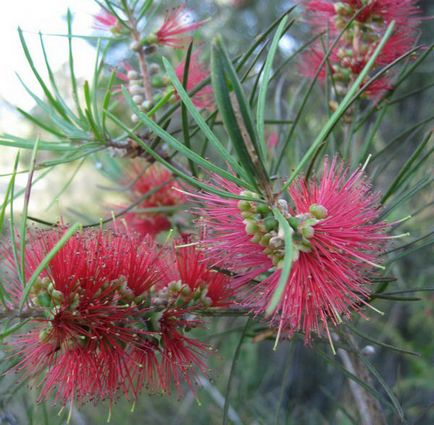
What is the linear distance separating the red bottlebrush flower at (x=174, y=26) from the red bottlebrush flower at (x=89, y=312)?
1.38 ft

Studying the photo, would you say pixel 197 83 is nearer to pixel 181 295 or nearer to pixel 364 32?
pixel 364 32

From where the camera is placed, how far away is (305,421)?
4.78 ft

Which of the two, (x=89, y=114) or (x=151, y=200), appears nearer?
(x=89, y=114)

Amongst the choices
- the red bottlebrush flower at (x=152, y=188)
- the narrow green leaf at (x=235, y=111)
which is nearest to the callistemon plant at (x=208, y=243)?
the narrow green leaf at (x=235, y=111)

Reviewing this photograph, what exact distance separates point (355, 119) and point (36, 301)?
565 millimetres

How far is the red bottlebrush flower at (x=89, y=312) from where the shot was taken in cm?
62

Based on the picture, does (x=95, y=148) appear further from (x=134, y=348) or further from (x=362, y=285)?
(x=362, y=285)

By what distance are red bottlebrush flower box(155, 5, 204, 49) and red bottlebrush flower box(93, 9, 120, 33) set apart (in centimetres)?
9

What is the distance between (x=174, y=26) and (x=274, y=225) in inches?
20.9

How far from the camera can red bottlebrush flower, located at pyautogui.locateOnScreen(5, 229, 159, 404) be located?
624 mm

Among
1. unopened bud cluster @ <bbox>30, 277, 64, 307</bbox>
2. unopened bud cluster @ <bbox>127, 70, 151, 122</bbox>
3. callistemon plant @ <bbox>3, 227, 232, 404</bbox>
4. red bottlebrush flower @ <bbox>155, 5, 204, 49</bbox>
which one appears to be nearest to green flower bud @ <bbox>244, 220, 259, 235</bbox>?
callistemon plant @ <bbox>3, 227, 232, 404</bbox>

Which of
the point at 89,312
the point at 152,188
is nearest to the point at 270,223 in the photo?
the point at 89,312

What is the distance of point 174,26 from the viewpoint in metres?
0.91

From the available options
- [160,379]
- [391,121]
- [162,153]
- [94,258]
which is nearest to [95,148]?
[162,153]
